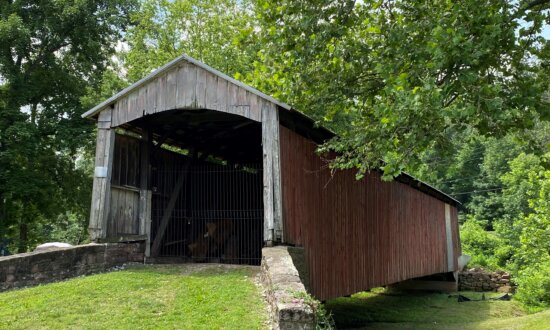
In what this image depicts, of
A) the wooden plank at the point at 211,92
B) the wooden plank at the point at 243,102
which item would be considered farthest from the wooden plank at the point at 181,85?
the wooden plank at the point at 243,102

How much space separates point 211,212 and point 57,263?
16.1ft

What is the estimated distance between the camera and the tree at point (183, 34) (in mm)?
23516

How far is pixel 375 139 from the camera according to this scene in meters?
8.22

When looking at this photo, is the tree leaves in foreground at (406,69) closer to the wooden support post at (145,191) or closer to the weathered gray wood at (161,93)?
the weathered gray wood at (161,93)

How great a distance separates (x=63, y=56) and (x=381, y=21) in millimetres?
16302

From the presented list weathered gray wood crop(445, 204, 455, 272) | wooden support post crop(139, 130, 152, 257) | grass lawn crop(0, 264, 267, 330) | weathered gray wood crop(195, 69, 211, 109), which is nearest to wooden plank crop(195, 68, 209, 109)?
weathered gray wood crop(195, 69, 211, 109)

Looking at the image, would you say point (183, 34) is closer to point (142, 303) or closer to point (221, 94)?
point (221, 94)

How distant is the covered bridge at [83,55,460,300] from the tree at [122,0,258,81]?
9.55 meters

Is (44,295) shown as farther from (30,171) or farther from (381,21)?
(30,171)

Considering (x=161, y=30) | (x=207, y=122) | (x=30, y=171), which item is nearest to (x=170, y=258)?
(x=207, y=122)

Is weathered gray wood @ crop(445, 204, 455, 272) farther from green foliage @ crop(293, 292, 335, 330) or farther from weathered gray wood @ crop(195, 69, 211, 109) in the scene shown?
green foliage @ crop(293, 292, 335, 330)

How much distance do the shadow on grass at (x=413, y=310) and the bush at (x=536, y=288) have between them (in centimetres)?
54

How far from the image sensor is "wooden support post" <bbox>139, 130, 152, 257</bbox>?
424 inches

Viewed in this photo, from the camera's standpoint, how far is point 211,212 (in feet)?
42.3
